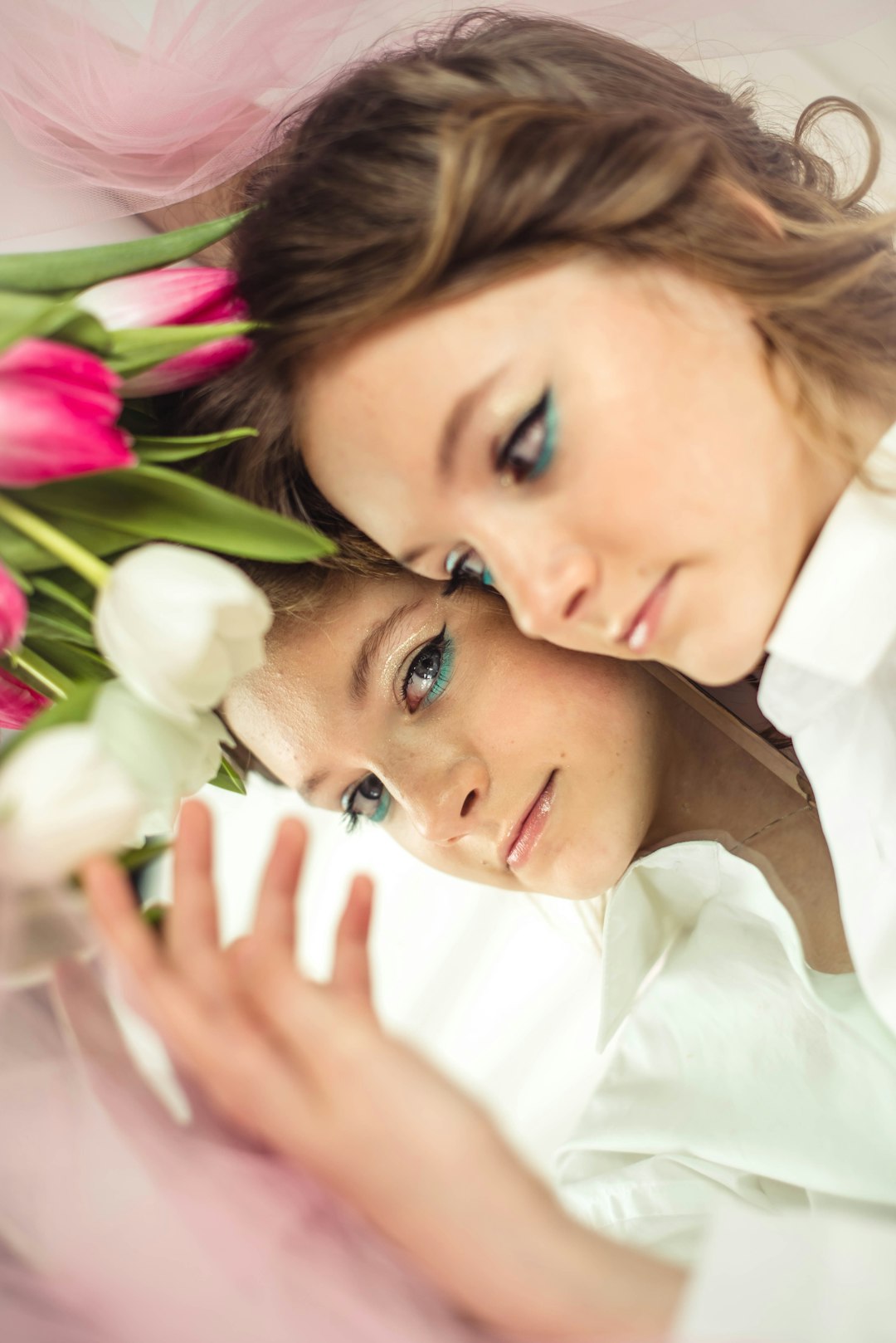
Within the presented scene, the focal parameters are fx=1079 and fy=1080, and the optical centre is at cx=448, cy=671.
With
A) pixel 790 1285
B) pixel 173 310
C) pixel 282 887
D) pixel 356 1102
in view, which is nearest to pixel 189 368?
pixel 173 310

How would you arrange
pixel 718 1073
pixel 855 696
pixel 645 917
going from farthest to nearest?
pixel 645 917
pixel 718 1073
pixel 855 696

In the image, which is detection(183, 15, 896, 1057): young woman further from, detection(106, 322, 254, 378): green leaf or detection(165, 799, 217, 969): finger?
detection(165, 799, 217, 969): finger

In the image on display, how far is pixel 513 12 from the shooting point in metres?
0.91

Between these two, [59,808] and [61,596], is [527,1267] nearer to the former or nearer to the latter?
[59,808]

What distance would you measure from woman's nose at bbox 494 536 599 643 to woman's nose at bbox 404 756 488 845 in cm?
20

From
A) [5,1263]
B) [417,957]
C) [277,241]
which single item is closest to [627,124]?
[277,241]

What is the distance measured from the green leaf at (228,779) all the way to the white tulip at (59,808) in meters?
0.27

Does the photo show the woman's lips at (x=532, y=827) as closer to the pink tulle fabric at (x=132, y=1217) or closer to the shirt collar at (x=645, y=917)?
the shirt collar at (x=645, y=917)

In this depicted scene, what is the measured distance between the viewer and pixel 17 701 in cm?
75

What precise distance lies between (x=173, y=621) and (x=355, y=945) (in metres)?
0.19

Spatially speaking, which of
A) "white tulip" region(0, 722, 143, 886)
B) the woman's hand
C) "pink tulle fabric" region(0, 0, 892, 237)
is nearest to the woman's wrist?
the woman's hand

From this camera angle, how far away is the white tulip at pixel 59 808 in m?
→ 0.52

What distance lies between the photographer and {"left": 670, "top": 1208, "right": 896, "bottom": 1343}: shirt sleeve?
438 mm

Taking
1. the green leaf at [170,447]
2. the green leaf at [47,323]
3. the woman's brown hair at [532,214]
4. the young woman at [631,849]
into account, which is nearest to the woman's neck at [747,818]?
the young woman at [631,849]
